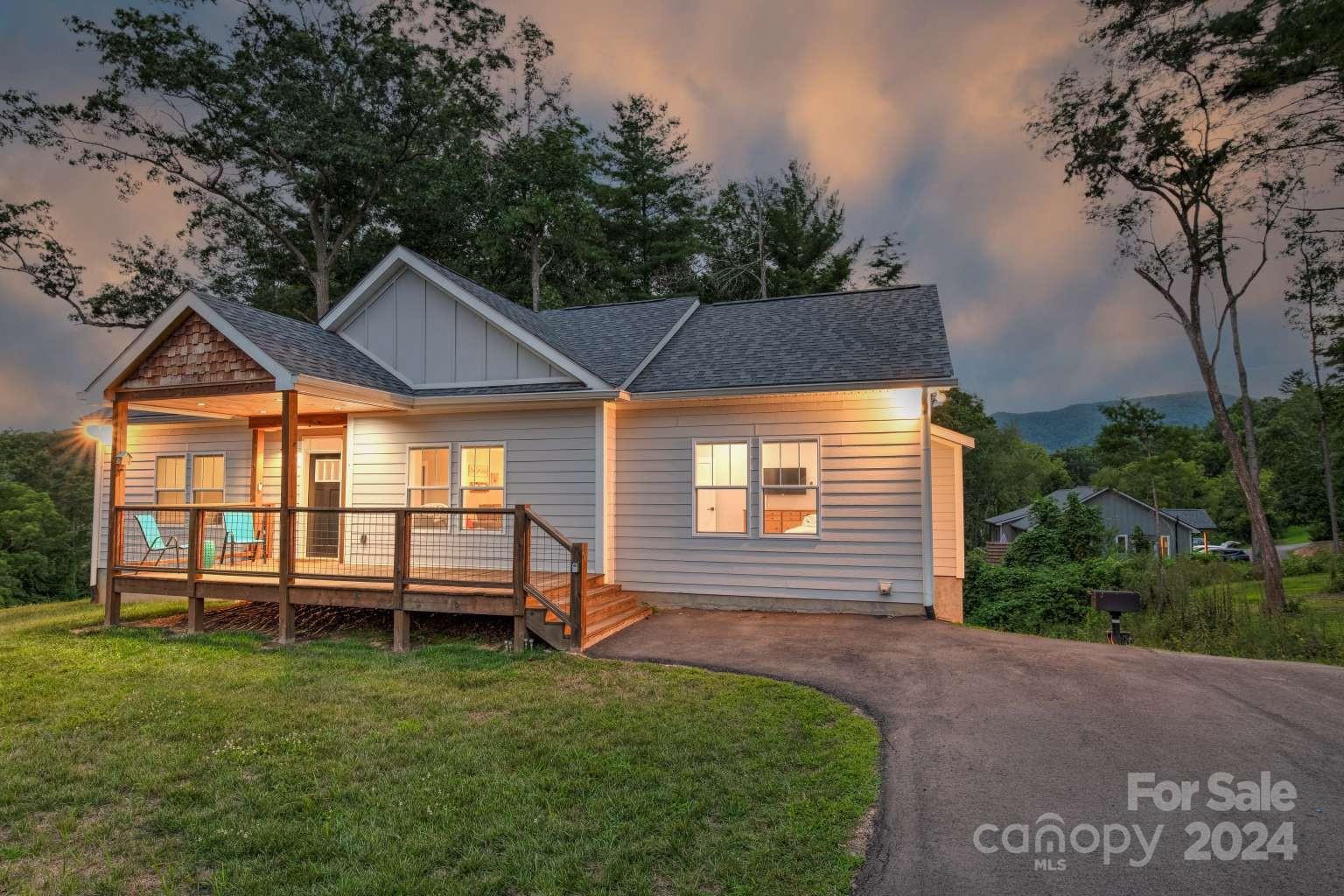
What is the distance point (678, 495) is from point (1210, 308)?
1755 centimetres

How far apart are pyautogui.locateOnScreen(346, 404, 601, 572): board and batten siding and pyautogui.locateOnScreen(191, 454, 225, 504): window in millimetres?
3644

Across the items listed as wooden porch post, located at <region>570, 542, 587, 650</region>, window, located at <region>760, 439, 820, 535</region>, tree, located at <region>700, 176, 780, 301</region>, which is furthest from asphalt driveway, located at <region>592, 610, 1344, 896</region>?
tree, located at <region>700, 176, 780, 301</region>

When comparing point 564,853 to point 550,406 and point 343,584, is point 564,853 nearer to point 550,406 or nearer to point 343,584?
point 343,584

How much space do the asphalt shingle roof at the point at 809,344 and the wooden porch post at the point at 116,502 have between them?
7.29 metres

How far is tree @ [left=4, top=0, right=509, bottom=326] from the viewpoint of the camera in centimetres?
1852

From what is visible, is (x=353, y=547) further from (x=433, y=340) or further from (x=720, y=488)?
(x=720, y=488)

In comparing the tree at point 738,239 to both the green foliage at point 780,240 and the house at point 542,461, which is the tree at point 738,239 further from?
the house at point 542,461

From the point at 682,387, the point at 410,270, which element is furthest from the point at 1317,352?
the point at 410,270

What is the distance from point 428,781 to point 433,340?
7.75m

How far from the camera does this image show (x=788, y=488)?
9000 millimetres

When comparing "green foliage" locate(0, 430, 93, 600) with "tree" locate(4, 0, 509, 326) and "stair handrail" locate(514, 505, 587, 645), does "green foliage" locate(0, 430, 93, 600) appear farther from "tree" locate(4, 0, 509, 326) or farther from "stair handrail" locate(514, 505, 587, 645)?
"stair handrail" locate(514, 505, 587, 645)

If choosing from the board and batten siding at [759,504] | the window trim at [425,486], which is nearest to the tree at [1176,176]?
the board and batten siding at [759,504]

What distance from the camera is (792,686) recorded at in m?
5.70

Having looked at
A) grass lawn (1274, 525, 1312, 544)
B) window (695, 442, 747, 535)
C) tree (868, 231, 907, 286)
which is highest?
tree (868, 231, 907, 286)
